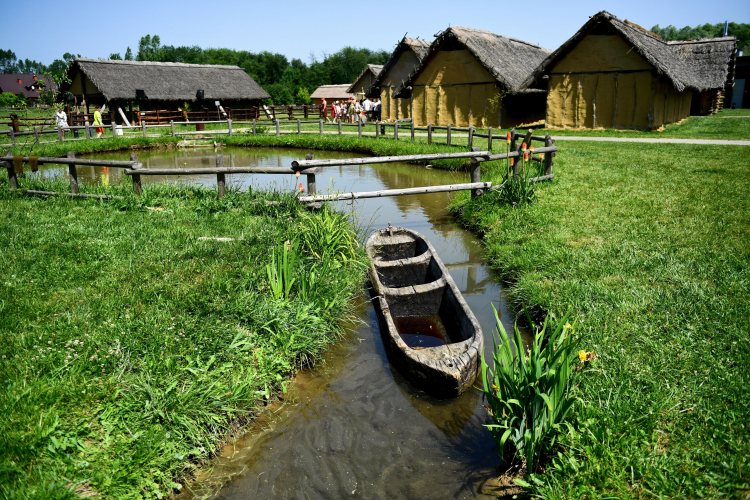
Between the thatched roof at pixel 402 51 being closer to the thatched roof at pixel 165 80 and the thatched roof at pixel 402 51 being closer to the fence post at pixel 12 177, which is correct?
the thatched roof at pixel 165 80

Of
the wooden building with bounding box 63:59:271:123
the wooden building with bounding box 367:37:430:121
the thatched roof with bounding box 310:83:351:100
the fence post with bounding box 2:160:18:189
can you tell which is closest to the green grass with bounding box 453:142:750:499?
the fence post with bounding box 2:160:18:189

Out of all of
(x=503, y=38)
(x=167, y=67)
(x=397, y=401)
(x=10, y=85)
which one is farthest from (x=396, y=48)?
A: (x=10, y=85)

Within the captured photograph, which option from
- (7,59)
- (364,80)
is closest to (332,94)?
(364,80)

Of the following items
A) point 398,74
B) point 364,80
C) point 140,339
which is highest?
point 364,80

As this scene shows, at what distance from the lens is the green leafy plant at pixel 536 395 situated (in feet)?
9.53

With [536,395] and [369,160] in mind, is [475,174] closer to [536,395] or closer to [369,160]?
[369,160]

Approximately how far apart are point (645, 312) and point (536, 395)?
1.97 m

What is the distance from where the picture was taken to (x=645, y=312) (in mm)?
4309

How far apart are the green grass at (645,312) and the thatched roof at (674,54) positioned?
10.2 metres

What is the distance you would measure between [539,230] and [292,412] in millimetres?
4490

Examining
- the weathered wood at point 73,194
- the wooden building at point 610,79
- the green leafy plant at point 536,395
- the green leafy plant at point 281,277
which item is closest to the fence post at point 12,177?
the weathered wood at point 73,194

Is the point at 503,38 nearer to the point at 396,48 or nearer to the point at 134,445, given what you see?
the point at 396,48

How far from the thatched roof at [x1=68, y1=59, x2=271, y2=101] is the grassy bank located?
25044 millimetres

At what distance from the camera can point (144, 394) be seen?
3.30 metres
